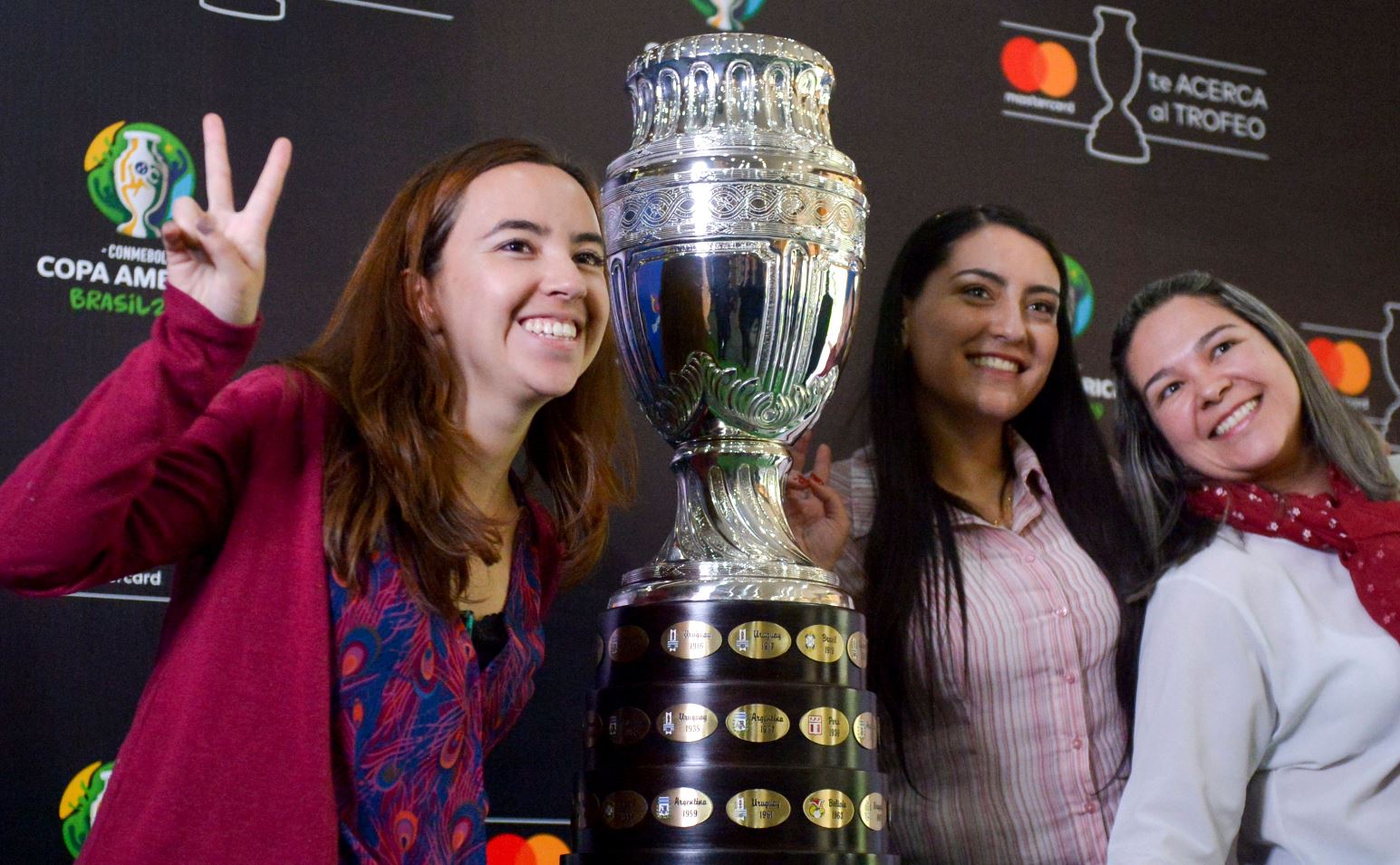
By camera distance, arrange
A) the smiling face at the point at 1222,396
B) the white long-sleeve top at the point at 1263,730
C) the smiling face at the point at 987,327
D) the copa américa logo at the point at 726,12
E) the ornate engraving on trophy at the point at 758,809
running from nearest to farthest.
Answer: the ornate engraving on trophy at the point at 758,809 → the white long-sleeve top at the point at 1263,730 → the smiling face at the point at 1222,396 → the smiling face at the point at 987,327 → the copa américa logo at the point at 726,12

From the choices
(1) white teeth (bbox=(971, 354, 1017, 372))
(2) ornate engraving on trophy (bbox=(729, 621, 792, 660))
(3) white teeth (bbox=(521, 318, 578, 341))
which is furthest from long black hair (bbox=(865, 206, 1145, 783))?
(3) white teeth (bbox=(521, 318, 578, 341))

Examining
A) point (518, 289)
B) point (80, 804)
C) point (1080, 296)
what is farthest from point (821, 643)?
point (1080, 296)

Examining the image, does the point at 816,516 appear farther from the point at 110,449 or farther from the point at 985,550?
the point at 110,449

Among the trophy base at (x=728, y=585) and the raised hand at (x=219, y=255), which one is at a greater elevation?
the raised hand at (x=219, y=255)

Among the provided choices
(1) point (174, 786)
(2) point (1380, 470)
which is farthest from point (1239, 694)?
(1) point (174, 786)

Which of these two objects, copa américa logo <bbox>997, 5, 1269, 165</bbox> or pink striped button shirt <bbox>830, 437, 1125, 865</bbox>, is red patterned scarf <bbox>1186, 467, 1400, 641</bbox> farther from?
copa américa logo <bbox>997, 5, 1269, 165</bbox>

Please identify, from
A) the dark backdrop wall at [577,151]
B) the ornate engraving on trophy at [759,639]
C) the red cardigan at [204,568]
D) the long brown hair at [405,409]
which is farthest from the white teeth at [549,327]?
the dark backdrop wall at [577,151]

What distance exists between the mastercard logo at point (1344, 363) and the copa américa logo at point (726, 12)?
45.4 inches

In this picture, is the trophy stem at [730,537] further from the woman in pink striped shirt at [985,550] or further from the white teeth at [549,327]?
the woman in pink striped shirt at [985,550]

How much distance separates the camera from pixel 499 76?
83.4 inches

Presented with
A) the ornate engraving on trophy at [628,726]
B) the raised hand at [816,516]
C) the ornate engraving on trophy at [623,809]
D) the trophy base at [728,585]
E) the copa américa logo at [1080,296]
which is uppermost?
the copa américa logo at [1080,296]

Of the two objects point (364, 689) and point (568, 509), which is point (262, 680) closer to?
point (364, 689)

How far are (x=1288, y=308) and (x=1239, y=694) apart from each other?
104cm

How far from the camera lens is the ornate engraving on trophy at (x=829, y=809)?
1372 mm
